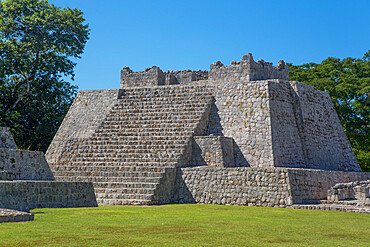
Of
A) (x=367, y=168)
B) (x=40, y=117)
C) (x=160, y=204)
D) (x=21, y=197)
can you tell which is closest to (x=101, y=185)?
(x=160, y=204)

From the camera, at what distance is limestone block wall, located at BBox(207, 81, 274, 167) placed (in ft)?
63.9

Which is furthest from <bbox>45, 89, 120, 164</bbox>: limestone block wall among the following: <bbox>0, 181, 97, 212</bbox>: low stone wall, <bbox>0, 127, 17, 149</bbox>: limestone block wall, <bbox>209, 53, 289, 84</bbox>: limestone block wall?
<bbox>0, 181, 97, 212</bbox>: low stone wall

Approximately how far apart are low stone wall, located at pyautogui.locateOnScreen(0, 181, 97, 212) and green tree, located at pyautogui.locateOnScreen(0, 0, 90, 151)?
588 inches

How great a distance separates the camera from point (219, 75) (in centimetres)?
2261

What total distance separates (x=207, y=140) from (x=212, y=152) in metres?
0.50

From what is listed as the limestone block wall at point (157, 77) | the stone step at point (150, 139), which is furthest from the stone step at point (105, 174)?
the limestone block wall at point (157, 77)

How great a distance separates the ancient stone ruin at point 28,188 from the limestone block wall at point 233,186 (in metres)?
4.18

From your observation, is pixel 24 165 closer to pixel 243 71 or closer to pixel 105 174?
pixel 105 174

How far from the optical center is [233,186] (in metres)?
16.4

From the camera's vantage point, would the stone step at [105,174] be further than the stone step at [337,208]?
Yes

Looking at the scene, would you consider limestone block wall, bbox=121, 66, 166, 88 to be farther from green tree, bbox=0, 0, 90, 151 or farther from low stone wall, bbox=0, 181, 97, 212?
low stone wall, bbox=0, 181, 97, 212

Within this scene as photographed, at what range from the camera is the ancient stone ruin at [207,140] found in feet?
53.9

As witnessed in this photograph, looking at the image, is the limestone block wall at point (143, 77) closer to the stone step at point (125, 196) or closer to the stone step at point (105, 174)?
the stone step at point (105, 174)

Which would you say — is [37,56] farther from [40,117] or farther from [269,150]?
[269,150]
